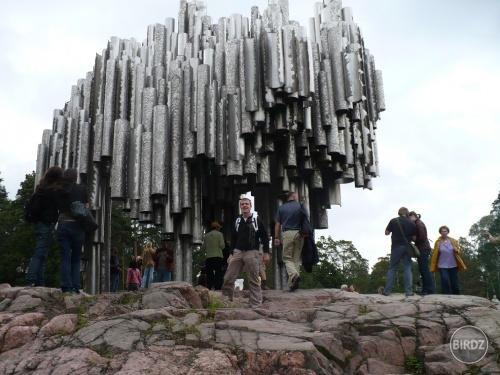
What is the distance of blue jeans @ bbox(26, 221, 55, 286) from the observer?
10.0 m

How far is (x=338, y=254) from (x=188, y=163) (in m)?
31.7

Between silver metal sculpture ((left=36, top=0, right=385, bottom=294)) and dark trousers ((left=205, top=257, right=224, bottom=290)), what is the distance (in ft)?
4.65

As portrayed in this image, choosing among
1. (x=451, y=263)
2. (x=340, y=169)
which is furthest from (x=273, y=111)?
(x=451, y=263)

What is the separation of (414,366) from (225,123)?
8297mm

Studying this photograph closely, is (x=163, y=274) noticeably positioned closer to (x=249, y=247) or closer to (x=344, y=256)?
(x=249, y=247)

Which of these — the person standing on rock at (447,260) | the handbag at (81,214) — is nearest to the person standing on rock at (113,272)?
the handbag at (81,214)

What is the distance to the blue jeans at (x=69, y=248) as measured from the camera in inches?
392

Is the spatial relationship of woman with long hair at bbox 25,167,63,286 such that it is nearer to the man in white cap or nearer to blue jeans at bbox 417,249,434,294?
the man in white cap

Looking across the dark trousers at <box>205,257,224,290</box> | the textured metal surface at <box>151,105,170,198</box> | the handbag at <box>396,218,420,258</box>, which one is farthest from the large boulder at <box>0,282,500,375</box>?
the textured metal surface at <box>151,105,170,198</box>

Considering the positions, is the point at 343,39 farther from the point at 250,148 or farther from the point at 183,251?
the point at 183,251

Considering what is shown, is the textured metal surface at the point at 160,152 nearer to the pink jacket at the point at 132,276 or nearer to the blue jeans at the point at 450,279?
the pink jacket at the point at 132,276

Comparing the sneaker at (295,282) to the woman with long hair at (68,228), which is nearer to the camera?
the woman with long hair at (68,228)

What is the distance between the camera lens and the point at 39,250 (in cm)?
1005

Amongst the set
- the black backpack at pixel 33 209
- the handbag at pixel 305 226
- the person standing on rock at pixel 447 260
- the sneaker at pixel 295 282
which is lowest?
the sneaker at pixel 295 282
